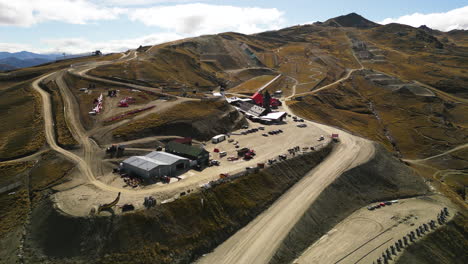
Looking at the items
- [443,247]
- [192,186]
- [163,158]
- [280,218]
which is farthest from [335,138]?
[163,158]

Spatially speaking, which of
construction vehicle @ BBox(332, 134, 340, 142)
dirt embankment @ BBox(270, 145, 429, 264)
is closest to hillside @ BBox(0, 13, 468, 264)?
dirt embankment @ BBox(270, 145, 429, 264)

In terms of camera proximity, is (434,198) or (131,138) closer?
(434,198)

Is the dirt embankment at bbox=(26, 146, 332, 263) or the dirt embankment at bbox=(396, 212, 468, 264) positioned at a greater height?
the dirt embankment at bbox=(26, 146, 332, 263)

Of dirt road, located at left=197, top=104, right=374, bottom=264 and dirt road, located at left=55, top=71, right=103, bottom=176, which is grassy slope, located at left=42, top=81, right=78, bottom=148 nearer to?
dirt road, located at left=55, top=71, right=103, bottom=176

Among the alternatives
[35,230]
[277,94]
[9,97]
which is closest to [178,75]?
[277,94]

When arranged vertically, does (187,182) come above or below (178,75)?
below

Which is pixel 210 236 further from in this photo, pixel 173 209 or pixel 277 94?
pixel 277 94

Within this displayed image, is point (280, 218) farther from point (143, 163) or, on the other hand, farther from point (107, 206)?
point (107, 206)
